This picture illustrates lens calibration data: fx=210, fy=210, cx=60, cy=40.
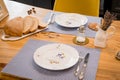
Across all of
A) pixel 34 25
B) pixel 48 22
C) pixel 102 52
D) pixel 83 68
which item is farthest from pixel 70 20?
pixel 83 68

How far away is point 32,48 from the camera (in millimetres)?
1242

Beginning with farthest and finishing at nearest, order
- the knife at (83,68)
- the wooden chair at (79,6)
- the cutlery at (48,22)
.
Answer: the wooden chair at (79,6), the cutlery at (48,22), the knife at (83,68)

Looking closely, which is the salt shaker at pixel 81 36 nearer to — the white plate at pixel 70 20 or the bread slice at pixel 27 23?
the white plate at pixel 70 20

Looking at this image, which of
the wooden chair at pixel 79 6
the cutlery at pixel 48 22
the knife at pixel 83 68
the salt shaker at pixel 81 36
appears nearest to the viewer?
the knife at pixel 83 68

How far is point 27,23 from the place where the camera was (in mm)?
1436

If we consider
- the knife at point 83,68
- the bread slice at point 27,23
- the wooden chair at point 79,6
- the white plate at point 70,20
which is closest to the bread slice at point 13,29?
the bread slice at point 27,23

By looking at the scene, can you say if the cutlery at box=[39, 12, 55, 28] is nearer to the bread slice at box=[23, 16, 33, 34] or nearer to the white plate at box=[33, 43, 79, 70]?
the bread slice at box=[23, 16, 33, 34]

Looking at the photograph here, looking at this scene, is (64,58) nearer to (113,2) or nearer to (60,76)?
(60,76)

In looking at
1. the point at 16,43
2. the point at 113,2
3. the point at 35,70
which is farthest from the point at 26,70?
the point at 113,2

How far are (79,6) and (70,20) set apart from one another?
44 centimetres

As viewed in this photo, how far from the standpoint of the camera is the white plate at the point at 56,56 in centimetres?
109

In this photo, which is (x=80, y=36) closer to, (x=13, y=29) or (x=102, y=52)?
(x=102, y=52)

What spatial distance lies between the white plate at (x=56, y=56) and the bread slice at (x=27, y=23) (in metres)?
0.21

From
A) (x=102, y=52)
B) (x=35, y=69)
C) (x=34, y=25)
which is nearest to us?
(x=35, y=69)
